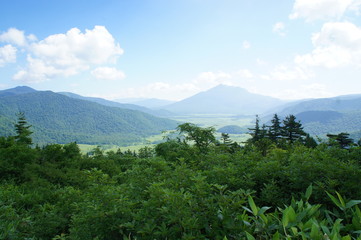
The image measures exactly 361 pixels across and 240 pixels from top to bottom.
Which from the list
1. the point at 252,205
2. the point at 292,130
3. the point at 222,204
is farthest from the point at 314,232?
the point at 292,130

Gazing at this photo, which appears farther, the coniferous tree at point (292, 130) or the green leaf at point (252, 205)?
the coniferous tree at point (292, 130)

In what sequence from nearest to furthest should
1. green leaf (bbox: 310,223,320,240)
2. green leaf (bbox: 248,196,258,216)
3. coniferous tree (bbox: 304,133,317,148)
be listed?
1. green leaf (bbox: 310,223,320,240)
2. green leaf (bbox: 248,196,258,216)
3. coniferous tree (bbox: 304,133,317,148)

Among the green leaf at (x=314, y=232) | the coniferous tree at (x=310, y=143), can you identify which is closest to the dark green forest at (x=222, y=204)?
the green leaf at (x=314, y=232)

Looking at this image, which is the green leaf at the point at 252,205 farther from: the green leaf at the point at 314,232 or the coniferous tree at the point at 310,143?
the coniferous tree at the point at 310,143

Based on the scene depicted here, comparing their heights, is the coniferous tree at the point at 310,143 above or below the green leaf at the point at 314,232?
below

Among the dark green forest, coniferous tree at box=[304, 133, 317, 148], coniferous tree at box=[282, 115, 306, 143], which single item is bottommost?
coniferous tree at box=[304, 133, 317, 148]

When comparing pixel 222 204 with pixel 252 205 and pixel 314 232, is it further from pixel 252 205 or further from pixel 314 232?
pixel 314 232

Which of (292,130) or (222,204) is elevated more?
(222,204)

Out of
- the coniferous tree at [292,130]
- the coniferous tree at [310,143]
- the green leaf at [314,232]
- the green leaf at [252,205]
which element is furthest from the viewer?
the coniferous tree at [292,130]

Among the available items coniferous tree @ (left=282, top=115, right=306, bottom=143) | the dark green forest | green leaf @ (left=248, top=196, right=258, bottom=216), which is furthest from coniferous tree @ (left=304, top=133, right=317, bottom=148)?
green leaf @ (left=248, top=196, right=258, bottom=216)

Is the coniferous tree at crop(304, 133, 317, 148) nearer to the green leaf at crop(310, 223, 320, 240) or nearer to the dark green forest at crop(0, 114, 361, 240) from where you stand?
the dark green forest at crop(0, 114, 361, 240)

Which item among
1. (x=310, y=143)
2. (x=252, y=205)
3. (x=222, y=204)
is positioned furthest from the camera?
(x=310, y=143)

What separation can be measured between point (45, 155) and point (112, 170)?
3.40m

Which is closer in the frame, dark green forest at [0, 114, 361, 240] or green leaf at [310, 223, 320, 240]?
green leaf at [310, 223, 320, 240]
